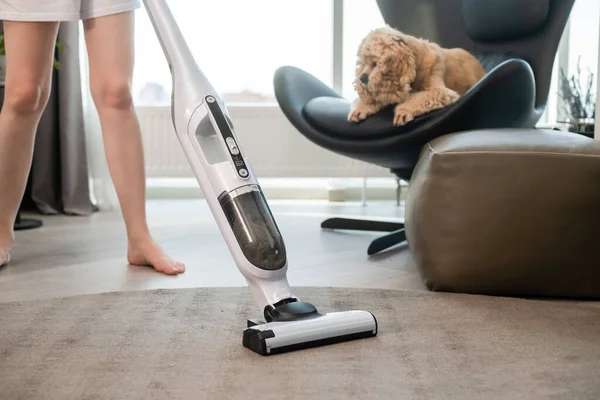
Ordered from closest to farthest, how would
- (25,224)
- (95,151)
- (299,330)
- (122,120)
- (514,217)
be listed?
(299,330) < (514,217) < (122,120) < (25,224) < (95,151)

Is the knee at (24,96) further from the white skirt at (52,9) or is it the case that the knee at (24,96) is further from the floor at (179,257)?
the floor at (179,257)

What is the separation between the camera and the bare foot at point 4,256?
211 centimetres

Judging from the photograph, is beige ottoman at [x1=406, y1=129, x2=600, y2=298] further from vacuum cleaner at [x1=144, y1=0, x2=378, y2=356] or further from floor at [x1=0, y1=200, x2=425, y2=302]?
vacuum cleaner at [x1=144, y1=0, x2=378, y2=356]

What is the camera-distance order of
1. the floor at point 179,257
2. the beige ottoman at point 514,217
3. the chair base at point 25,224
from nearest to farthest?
the beige ottoman at point 514,217, the floor at point 179,257, the chair base at point 25,224

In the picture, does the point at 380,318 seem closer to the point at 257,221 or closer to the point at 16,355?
the point at 257,221

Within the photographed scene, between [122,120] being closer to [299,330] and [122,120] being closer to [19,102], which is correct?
[19,102]

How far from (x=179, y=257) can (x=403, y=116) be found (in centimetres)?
73

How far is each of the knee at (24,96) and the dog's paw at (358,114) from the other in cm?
83

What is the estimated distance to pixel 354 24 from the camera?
3494 mm

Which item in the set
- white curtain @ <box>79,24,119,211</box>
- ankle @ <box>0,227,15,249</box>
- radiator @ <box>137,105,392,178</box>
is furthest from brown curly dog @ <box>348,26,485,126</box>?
white curtain @ <box>79,24,119,211</box>

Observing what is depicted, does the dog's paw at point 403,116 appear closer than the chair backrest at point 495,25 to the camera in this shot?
Yes

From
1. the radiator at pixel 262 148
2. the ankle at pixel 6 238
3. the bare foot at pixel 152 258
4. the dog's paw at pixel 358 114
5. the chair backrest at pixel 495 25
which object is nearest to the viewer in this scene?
the bare foot at pixel 152 258

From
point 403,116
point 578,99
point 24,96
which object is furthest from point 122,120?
point 578,99

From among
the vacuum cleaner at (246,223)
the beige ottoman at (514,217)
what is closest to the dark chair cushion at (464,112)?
the beige ottoman at (514,217)
